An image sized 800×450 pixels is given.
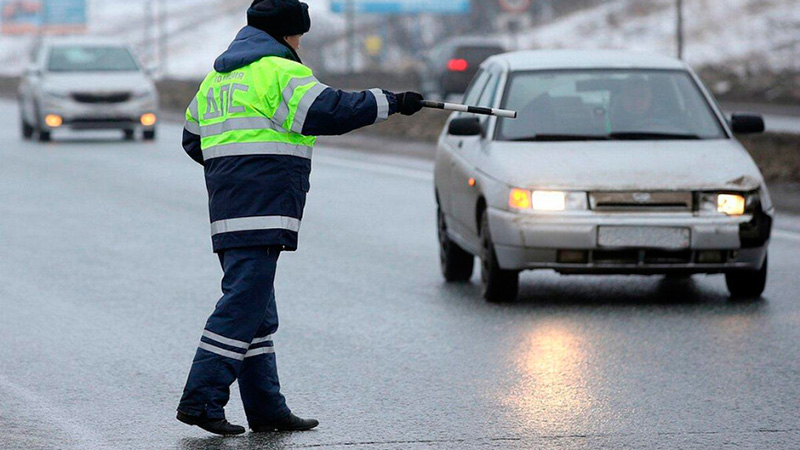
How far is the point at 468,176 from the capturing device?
10953mm

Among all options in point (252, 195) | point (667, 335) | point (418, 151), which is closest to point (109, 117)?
point (418, 151)

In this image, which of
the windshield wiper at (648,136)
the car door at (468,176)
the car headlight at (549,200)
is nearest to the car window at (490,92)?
the car door at (468,176)

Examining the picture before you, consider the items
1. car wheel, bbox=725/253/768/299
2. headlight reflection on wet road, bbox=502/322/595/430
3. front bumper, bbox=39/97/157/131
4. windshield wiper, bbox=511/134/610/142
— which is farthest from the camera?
front bumper, bbox=39/97/157/131

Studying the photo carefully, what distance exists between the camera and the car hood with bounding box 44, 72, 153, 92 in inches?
1104

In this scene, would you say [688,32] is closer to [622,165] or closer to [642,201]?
[622,165]

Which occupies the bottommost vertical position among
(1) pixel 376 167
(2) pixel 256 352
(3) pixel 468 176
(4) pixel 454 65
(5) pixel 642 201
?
(4) pixel 454 65

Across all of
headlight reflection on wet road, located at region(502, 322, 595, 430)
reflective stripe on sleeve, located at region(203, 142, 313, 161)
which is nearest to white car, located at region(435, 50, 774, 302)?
headlight reflection on wet road, located at region(502, 322, 595, 430)

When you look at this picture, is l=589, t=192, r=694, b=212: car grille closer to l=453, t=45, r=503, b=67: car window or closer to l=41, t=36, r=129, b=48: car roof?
l=41, t=36, r=129, b=48: car roof

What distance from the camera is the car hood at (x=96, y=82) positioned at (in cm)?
2803

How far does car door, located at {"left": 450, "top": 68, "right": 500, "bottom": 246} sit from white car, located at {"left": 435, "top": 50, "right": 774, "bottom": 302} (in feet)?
0.05

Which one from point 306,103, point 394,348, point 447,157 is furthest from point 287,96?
point 447,157

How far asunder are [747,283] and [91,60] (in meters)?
20.3

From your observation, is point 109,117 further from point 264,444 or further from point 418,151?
point 264,444

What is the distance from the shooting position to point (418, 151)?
83.4 feet
